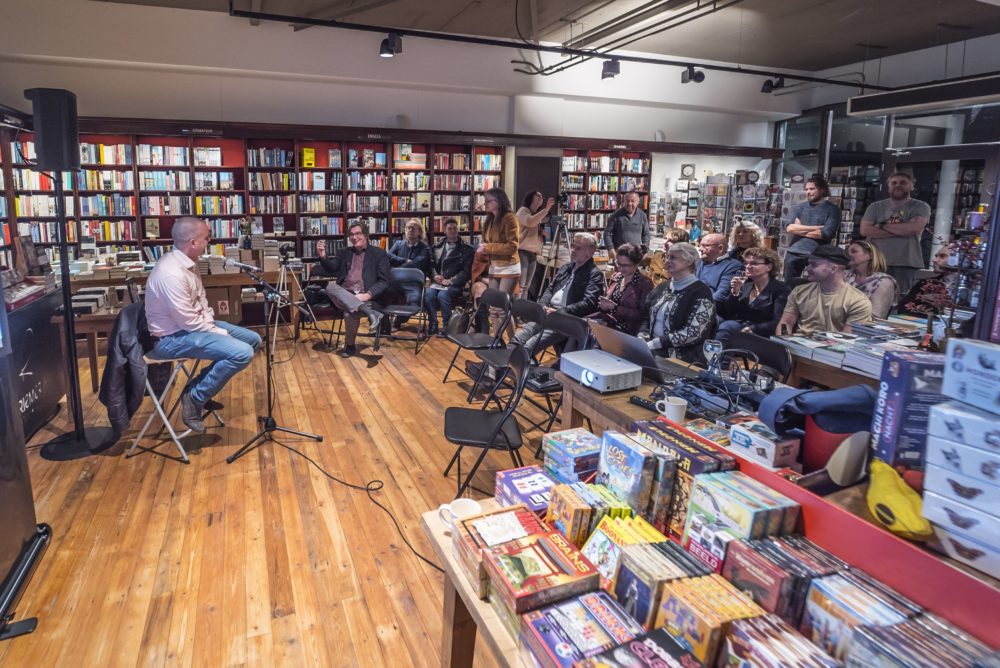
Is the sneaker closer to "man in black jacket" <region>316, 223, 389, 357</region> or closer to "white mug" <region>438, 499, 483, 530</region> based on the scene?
"man in black jacket" <region>316, 223, 389, 357</region>

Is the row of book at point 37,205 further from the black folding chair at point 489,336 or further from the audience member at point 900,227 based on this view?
the audience member at point 900,227

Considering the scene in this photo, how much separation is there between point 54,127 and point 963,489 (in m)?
4.87

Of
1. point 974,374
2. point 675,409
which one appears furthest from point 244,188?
point 974,374

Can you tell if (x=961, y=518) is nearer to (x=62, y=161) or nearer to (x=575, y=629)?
(x=575, y=629)

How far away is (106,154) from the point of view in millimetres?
7758

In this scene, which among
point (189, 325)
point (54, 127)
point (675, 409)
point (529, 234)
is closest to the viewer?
point (675, 409)

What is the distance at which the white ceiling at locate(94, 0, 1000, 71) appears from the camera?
300 inches

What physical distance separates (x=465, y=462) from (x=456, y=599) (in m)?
2.26

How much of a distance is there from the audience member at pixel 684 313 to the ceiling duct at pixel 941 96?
2.47 m

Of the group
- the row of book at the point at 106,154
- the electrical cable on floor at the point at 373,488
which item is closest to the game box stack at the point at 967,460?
the electrical cable on floor at the point at 373,488

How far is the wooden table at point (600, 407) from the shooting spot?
261 centimetres

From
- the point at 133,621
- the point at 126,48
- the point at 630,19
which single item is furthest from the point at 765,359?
the point at 126,48

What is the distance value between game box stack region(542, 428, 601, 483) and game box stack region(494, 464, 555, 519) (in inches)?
1.8

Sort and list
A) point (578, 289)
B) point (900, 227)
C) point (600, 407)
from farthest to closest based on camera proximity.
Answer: point (900, 227)
point (578, 289)
point (600, 407)
